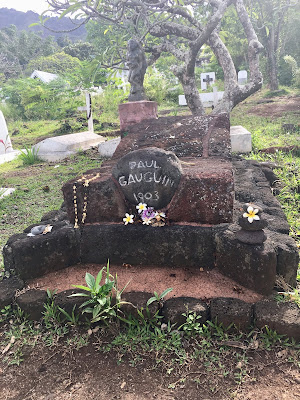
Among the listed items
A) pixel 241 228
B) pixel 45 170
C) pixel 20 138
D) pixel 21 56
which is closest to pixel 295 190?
pixel 241 228

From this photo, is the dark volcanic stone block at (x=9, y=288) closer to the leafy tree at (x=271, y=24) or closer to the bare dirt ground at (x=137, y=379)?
the bare dirt ground at (x=137, y=379)

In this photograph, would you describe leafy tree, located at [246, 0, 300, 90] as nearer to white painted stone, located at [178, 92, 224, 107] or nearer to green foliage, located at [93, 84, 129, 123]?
white painted stone, located at [178, 92, 224, 107]

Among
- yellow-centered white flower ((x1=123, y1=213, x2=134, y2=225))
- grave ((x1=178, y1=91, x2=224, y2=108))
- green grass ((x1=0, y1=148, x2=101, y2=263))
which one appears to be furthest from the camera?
grave ((x1=178, y1=91, x2=224, y2=108))

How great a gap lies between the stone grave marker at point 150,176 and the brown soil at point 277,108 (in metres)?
8.48

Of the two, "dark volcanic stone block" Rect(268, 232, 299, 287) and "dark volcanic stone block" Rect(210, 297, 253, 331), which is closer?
"dark volcanic stone block" Rect(210, 297, 253, 331)

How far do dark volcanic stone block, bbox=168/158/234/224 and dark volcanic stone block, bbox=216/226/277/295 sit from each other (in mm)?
171

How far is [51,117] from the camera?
51.9ft

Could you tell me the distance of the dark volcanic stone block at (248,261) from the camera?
2.01 metres

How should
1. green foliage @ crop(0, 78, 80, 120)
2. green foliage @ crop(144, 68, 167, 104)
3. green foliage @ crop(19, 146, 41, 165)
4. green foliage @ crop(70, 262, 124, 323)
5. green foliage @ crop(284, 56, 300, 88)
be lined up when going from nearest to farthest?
green foliage @ crop(70, 262, 124, 323)
green foliage @ crop(19, 146, 41, 165)
green foliage @ crop(0, 78, 80, 120)
green foliage @ crop(284, 56, 300, 88)
green foliage @ crop(144, 68, 167, 104)

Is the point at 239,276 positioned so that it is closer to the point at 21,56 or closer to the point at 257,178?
the point at 257,178

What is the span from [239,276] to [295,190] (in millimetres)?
2214

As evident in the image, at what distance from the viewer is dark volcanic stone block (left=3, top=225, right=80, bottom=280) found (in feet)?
7.93

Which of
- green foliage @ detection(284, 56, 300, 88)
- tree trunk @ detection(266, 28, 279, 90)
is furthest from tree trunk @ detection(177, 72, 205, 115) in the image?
tree trunk @ detection(266, 28, 279, 90)

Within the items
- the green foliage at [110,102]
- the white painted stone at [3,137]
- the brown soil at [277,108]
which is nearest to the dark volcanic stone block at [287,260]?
the white painted stone at [3,137]
